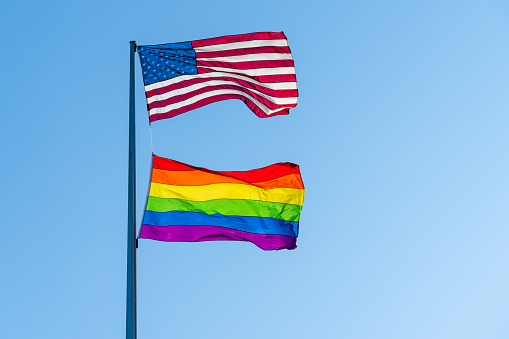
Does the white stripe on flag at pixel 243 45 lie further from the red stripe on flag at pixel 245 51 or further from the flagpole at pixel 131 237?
the flagpole at pixel 131 237

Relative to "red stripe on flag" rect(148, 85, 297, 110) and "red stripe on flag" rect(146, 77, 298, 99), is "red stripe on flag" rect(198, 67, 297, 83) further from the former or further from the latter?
"red stripe on flag" rect(148, 85, 297, 110)

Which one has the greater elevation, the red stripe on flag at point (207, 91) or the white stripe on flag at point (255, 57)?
the white stripe on flag at point (255, 57)

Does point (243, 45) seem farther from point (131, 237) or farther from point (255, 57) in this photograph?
point (131, 237)

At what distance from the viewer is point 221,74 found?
16312 mm

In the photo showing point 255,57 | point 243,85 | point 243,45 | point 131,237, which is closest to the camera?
point 131,237

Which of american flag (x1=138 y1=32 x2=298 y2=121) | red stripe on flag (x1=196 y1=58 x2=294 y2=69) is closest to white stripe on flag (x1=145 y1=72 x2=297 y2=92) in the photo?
american flag (x1=138 y1=32 x2=298 y2=121)

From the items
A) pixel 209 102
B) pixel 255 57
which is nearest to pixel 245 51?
pixel 255 57

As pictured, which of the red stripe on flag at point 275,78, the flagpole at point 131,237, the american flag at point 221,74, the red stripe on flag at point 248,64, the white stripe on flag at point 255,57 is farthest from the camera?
the red stripe on flag at point 275,78

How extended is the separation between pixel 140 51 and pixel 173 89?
1.13 metres

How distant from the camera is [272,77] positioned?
1669 cm

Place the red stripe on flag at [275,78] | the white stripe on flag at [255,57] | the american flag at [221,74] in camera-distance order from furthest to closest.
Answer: the red stripe on flag at [275,78] < the white stripe on flag at [255,57] < the american flag at [221,74]

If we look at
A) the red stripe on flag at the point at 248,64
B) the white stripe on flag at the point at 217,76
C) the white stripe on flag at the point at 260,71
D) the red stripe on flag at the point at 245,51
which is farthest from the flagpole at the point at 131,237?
the white stripe on flag at the point at 260,71

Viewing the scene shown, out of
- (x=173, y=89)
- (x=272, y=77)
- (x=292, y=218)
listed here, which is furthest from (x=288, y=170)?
(x=173, y=89)

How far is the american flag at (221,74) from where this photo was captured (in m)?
15.6
